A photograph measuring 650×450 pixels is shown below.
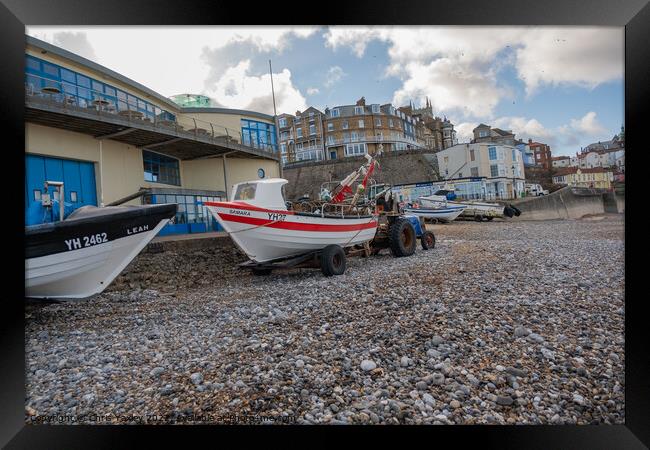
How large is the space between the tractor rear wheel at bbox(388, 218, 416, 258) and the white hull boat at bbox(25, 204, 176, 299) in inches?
177

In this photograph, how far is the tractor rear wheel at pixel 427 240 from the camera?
26.4ft

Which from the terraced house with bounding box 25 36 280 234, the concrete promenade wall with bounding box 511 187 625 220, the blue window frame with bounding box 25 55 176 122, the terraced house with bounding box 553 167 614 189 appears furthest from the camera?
the concrete promenade wall with bounding box 511 187 625 220

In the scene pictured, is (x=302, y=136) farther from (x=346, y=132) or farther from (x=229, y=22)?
(x=229, y=22)

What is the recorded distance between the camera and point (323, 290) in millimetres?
4758

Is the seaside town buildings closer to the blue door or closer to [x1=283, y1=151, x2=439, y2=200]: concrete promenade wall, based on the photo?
[x1=283, y1=151, x2=439, y2=200]: concrete promenade wall

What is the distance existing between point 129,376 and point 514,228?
20.0 ft

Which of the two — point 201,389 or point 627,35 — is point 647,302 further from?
point 201,389

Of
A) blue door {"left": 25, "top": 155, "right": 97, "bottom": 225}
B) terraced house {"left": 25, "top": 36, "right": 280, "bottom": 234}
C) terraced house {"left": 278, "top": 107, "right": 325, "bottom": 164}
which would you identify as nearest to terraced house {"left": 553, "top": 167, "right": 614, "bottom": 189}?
terraced house {"left": 278, "top": 107, "right": 325, "bottom": 164}

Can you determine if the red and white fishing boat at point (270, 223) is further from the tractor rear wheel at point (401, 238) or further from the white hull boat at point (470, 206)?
the white hull boat at point (470, 206)

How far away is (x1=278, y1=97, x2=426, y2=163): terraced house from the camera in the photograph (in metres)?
4.65

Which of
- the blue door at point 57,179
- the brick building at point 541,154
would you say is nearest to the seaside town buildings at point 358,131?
the brick building at point 541,154

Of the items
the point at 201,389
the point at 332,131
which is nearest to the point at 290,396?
the point at 201,389

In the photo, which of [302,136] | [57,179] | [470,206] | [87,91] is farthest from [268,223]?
[470,206]

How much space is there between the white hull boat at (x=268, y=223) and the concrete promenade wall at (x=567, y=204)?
3.11 metres
